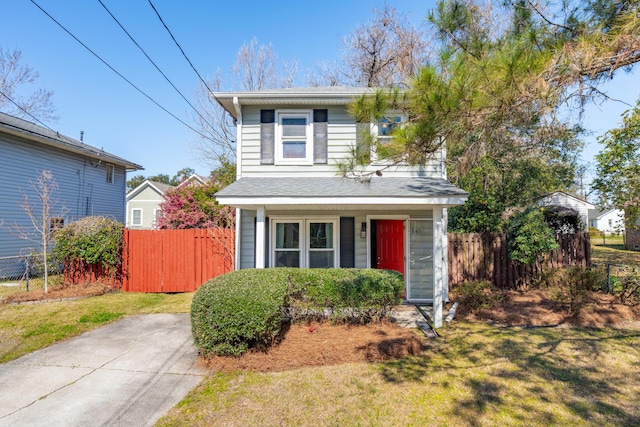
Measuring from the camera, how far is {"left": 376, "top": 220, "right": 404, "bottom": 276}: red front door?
7953 millimetres

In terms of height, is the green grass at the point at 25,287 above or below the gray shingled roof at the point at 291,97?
below

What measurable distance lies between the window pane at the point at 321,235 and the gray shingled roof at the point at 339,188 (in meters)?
1.14

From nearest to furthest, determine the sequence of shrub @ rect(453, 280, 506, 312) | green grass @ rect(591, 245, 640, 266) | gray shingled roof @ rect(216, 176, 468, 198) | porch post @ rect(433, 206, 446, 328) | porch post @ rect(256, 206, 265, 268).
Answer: porch post @ rect(433, 206, 446, 328) < gray shingled roof @ rect(216, 176, 468, 198) < porch post @ rect(256, 206, 265, 268) < shrub @ rect(453, 280, 506, 312) < green grass @ rect(591, 245, 640, 266)

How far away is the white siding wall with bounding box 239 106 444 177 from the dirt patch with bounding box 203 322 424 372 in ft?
12.4

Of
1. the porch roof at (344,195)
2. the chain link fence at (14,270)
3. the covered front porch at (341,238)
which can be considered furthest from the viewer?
the chain link fence at (14,270)

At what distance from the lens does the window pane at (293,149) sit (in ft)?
25.4

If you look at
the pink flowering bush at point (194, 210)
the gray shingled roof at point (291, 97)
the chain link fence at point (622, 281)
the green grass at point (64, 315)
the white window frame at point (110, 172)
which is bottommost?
the green grass at point (64, 315)

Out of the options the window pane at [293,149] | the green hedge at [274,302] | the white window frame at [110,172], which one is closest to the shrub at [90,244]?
the window pane at [293,149]

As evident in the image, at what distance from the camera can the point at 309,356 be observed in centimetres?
445

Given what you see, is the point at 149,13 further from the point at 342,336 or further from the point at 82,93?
the point at 342,336

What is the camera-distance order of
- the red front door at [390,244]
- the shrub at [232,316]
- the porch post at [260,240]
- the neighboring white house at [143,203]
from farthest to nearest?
the neighboring white house at [143,203], the red front door at [390,244], the porch post at [260,240], the shrub at [232,316]

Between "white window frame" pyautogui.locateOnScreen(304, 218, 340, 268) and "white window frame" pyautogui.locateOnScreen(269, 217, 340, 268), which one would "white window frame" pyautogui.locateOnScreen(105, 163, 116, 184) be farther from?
"white window frame" pyautogui.locateOnScreen(304, 218, 340, 268)

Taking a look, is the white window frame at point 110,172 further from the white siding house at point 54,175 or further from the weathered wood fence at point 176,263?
the weathered wood fence at point 176,263

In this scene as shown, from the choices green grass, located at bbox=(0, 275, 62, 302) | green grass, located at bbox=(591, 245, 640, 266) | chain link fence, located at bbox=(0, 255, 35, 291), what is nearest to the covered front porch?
green grass, located at bbox=(0, 275, 62, 302)
